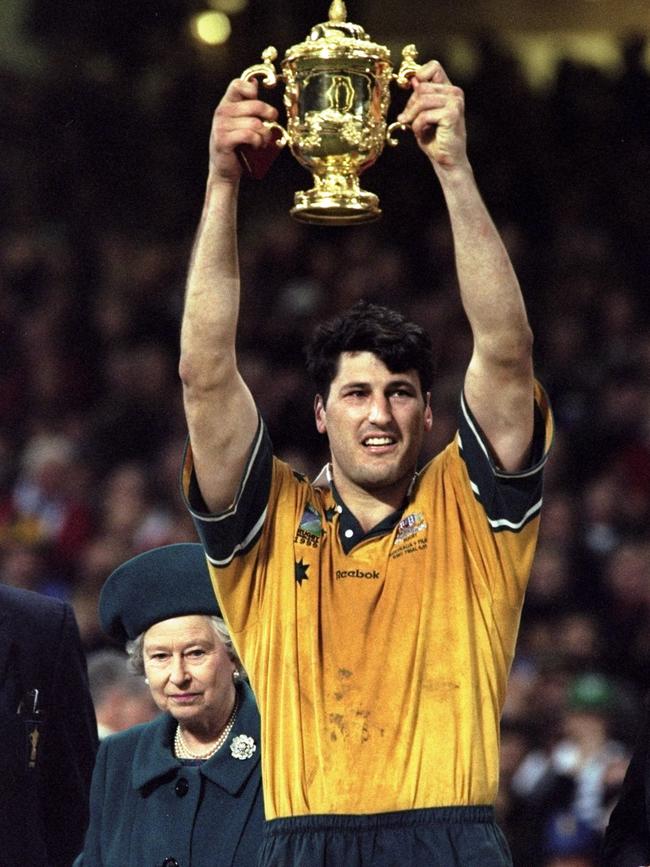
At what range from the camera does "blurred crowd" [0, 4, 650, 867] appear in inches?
256

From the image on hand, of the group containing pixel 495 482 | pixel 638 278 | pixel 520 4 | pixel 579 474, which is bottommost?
pixel 495 482

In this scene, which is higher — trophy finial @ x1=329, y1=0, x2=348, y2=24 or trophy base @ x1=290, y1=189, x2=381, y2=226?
trophy finial @ x1=329, y1=0, x2=348, y2=24

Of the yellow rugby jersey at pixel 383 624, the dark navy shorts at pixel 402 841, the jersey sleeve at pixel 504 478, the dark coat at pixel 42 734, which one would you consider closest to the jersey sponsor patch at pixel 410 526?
the yellow rugby jersey at pixel 383 624

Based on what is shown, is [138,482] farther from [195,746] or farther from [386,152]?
[195,746]

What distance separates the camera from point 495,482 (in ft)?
10.1

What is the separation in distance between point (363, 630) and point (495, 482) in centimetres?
33

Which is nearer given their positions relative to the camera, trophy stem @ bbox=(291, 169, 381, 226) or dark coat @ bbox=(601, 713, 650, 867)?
trophy stem @ bbox=(291, 169, 381, 226)

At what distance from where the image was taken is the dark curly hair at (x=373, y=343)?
3193 millimetres

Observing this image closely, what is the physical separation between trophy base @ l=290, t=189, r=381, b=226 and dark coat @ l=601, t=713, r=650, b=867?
1246mm

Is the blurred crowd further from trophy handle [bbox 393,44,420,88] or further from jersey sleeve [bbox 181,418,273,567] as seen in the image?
trophy handle [bbox 393,44,420,88]

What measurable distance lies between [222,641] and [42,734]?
0.68m

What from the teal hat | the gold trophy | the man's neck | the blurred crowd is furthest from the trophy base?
the blurred crowd

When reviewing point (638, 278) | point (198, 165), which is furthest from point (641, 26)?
point (198, 165)

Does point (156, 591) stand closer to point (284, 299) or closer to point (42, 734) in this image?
point (42, 734)
